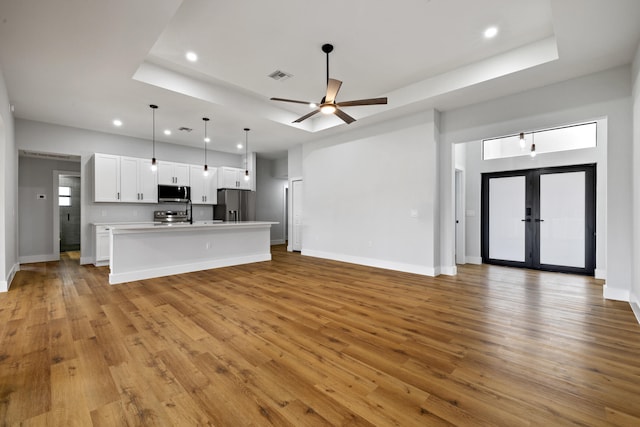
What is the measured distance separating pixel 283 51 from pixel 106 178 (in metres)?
5.12

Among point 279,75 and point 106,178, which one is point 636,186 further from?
point 106,178

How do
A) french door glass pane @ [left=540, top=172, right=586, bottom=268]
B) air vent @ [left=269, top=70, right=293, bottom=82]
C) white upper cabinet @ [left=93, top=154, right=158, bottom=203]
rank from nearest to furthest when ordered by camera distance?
air vent @ [left=269, top=70, right=293, bottom=82] < french door glass pane @ [left=540, top=172, right=586, bottom=268] < white upper cabinet @ [left=93, top=154, right=158, bottom=203]

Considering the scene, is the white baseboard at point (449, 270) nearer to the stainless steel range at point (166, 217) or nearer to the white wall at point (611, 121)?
the white wall at point (611, 121)

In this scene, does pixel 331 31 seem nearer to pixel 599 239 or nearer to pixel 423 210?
pixel 423 210

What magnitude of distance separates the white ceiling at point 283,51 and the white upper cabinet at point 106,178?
1015mm

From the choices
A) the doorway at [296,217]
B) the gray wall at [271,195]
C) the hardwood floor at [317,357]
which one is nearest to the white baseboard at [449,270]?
the hardwood floor at [317,357]

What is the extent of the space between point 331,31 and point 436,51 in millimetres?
1492

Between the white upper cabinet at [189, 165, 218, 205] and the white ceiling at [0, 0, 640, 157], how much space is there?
232 cm

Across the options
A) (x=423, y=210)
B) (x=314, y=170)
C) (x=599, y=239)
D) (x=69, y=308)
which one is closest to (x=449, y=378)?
(x=423, y=210)

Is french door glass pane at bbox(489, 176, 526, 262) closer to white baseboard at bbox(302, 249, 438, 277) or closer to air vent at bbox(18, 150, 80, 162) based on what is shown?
white baseboard at bbox(302, 249, 438, 277)

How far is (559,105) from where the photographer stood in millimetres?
4039

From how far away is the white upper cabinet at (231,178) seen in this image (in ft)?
26.9

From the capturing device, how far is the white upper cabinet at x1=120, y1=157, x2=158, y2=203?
21.5ft

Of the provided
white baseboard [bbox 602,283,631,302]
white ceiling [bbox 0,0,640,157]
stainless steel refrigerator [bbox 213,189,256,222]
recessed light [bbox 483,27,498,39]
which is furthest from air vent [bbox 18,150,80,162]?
white baseboard [bbox 602,283,631,302]
